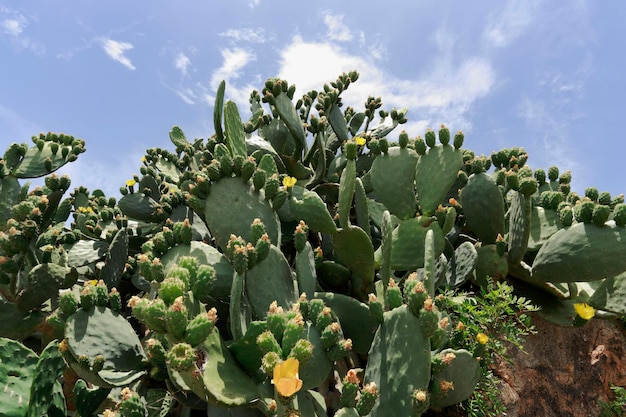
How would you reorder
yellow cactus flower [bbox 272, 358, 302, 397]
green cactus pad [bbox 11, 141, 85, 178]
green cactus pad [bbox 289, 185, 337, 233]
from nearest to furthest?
1. yellow cactus flower [bbox 272, 358, 302, 397]
2. green cactus pad [bbox 289, 185, 337, 233]
3. green cactus pad [bbox 11, 141, 85, 178]

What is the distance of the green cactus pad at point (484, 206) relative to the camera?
2.63m

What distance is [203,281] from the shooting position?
157 cm

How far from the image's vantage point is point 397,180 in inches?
105

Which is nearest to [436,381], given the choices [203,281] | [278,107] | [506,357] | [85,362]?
[506,357]

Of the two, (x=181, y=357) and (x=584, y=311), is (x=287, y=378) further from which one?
(x=584, y=311)

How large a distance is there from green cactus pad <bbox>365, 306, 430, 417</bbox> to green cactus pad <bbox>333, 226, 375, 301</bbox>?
1.92 feet

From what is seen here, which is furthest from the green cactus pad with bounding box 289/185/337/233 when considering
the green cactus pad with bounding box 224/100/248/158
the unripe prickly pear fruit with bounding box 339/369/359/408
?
the unripe prickly pear fruit with bounding box 339/369/359/408

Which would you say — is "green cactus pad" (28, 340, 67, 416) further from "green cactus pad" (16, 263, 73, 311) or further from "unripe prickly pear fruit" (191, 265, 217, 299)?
"green cactus pad" (16, 263, 73, 311)

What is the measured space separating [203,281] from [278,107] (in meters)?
Answer: 1.84

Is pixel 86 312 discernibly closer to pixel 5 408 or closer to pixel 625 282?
pixel 5 408

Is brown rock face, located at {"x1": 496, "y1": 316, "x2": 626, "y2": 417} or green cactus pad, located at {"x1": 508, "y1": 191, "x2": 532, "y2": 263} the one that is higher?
green cactus pad, located at {"x1": 508, "y1": 191, "x2": 532, "y2": 263}

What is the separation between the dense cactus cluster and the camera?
1.55m

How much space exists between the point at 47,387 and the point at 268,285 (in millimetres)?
860

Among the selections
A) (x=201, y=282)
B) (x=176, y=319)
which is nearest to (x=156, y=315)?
(x=176, y=319)
